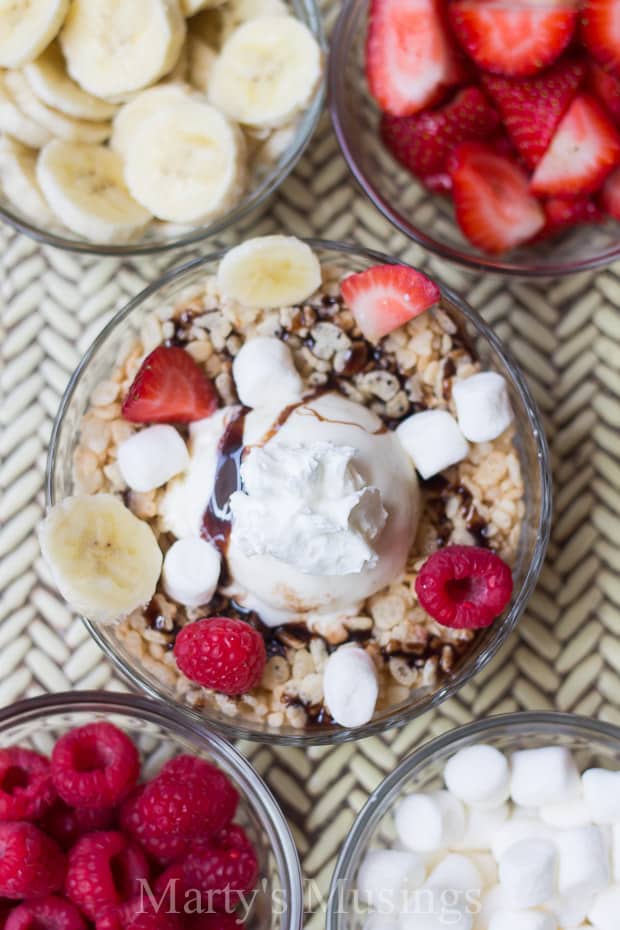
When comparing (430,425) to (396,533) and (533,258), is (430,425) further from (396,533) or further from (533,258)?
(533,258)

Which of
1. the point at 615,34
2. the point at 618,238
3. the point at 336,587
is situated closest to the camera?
the point at 336,587

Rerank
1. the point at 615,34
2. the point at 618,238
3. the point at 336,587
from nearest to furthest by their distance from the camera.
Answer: the point at 336,587, the point at 615,34, the point at 618,238

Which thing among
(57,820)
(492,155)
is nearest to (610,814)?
(57,820)

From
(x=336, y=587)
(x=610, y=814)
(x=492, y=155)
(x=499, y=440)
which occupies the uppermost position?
(x=492, y=155)

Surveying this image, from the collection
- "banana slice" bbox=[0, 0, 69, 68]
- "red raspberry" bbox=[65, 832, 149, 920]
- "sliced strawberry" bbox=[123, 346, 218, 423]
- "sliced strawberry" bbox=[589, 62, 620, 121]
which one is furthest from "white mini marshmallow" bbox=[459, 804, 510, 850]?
"banana slice" bbox=[0, 0, 69, 68]

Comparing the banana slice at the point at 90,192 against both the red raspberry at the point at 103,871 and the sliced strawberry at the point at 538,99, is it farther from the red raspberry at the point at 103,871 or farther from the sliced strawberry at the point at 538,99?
the red raspberry at the point at 103,871

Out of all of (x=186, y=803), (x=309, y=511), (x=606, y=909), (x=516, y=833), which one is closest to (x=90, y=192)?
(x=309, y=511)

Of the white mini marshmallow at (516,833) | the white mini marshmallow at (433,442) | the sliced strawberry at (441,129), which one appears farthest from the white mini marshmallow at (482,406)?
the white mini marshmallow at (516,833)

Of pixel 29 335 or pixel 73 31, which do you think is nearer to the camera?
pixel 73 31
